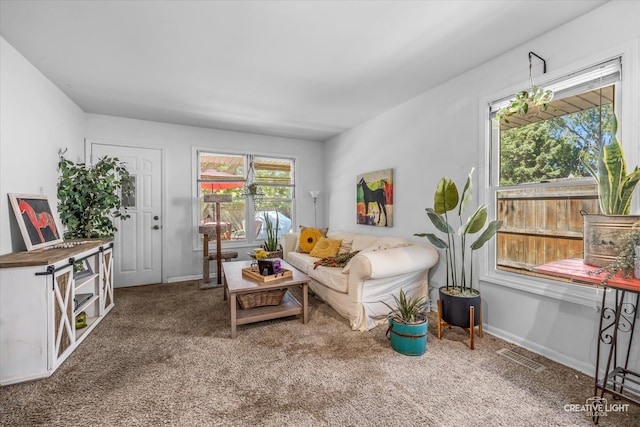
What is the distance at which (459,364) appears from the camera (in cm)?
206

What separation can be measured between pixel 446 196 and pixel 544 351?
1.37m

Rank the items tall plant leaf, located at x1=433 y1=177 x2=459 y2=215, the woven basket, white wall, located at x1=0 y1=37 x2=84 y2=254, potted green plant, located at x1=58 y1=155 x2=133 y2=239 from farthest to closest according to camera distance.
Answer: potted green plant, located at x1=58 y1=155 x2=133 y2=239
the woven basket
tall plant leaf, located at x1=433 y1=177 x2=459 y2=215
white wall, located at x1=0 y1=37 x2=84 y2=254

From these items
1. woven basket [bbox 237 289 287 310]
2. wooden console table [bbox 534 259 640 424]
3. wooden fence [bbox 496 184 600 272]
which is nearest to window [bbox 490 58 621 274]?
wooden fence [bbox 496 184 600 272]

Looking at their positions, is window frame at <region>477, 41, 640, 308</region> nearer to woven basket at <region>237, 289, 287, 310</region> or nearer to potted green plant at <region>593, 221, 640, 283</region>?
potted green plant at <region>593, 221, 640, 283</region>

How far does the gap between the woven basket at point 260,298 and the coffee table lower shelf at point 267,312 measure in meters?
0.04

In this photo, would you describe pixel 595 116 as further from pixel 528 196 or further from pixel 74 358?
pixel 74 358

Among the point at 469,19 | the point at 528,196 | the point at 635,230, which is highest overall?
the point at 469,19

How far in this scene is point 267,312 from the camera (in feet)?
8.86

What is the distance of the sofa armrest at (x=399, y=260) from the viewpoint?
2556mm

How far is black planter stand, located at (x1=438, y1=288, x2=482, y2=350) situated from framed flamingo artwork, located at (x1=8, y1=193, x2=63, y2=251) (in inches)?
136

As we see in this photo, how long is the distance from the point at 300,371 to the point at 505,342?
5.69ft

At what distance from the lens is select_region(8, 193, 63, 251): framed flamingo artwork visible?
228 centimetres

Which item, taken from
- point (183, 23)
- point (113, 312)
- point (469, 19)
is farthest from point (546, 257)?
point (113, 312)

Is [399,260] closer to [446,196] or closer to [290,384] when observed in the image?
[446,196]
